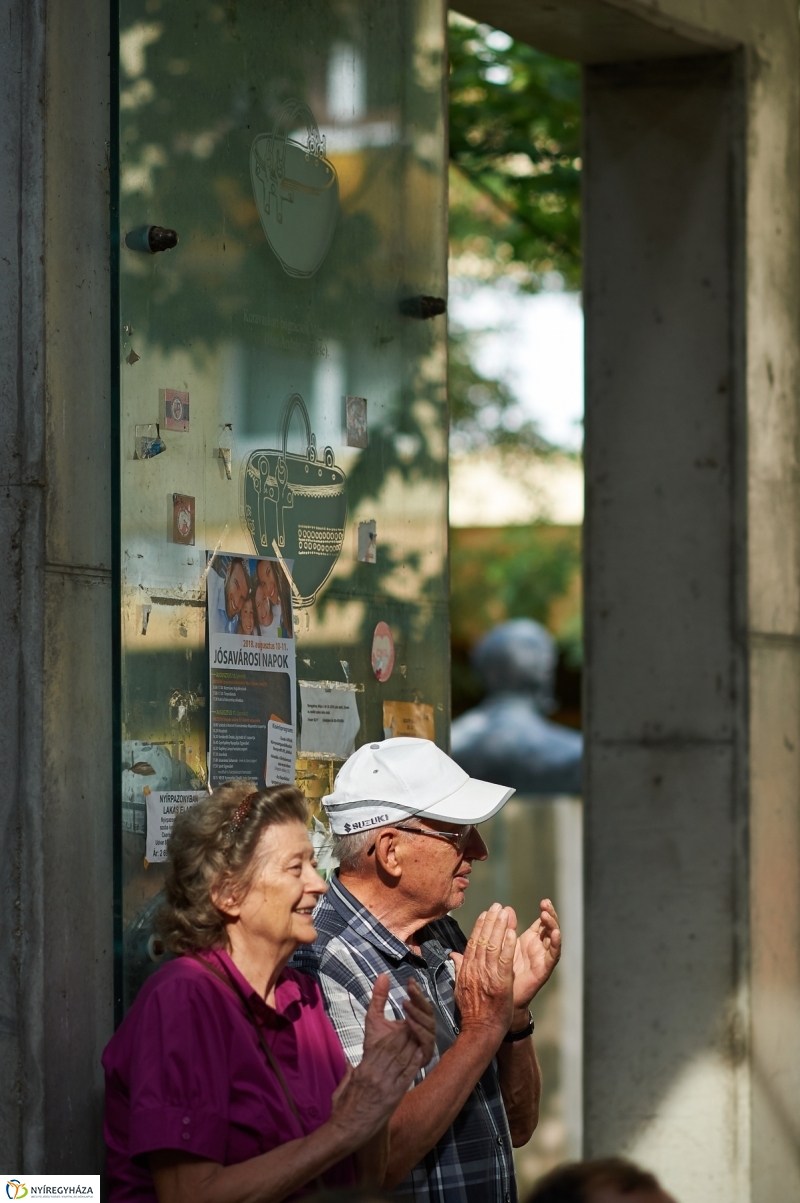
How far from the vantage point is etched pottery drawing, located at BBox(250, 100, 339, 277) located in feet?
13.1

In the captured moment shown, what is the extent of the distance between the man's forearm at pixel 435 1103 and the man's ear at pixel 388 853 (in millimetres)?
370

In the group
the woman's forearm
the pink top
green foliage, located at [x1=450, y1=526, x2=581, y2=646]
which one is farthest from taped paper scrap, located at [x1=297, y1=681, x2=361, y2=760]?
green foliage, located at [x1=450, y1=526, x2=581, y2=646]

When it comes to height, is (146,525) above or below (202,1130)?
above

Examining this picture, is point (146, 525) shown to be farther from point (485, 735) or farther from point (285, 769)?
point (485, 735)

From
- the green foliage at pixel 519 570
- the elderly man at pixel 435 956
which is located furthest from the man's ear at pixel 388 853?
the green foliage at pixel 519 570

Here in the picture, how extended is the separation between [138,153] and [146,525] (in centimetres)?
75

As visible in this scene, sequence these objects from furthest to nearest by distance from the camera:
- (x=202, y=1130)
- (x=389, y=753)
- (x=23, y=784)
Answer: (x=389, y=753) < (x=23, y=784) < (x=202, y=1130)

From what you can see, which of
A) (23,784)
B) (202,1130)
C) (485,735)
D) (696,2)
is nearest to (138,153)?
(23,784)

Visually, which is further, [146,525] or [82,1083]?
[146,525]

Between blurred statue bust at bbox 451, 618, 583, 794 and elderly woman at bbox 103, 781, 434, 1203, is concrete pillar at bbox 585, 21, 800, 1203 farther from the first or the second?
blurred statue bust at bbox 451, 618, 583, 794

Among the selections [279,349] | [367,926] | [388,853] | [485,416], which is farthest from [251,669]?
[485,416]

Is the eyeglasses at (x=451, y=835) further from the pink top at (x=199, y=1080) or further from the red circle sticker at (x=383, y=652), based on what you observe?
the red circle sticker at (x=383, y=652)

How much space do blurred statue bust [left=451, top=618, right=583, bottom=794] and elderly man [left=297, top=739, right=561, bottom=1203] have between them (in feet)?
39.2

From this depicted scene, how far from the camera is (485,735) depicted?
16438mm
